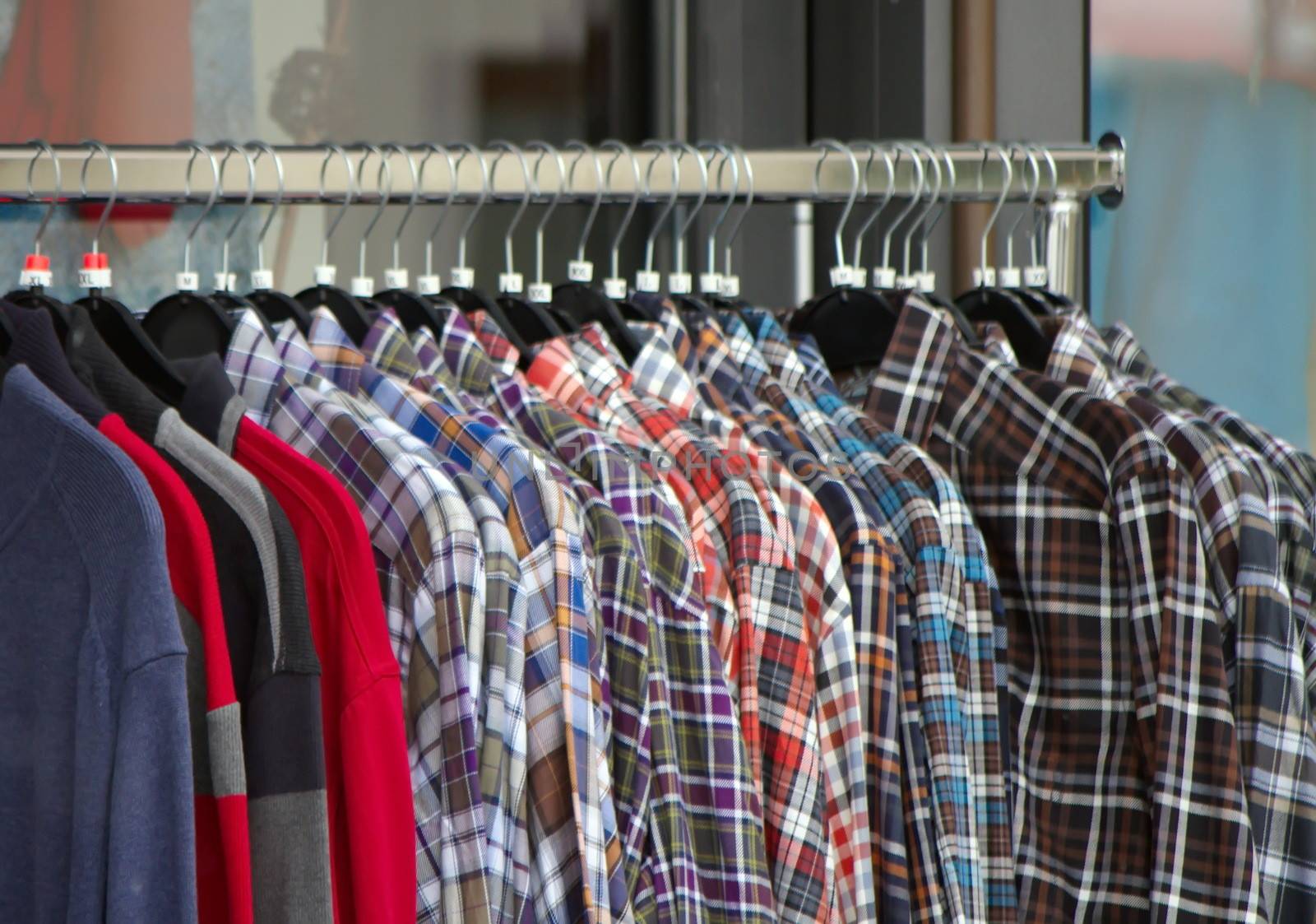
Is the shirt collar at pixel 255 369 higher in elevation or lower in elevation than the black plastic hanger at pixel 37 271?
lower

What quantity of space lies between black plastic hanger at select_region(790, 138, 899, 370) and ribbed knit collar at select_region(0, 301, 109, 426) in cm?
74

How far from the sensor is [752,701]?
3.59 feet

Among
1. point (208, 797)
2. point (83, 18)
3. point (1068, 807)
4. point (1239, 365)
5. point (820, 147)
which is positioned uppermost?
point (83, 18)

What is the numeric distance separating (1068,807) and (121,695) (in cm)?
73

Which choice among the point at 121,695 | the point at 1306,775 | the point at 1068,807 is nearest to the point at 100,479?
the point at 121,695

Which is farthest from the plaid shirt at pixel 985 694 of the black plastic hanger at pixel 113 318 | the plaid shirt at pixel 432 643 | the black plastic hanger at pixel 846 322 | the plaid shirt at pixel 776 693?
the black plastic hanger at pixel 113 318

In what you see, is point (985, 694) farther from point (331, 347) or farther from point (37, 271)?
point (37, 271)

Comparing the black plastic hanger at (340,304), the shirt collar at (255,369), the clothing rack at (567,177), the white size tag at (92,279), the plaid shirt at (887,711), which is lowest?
the plaid shirt at (887,711)

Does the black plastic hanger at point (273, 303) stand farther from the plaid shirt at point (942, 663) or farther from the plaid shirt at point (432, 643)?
the plaid shirt at point (942, 663)

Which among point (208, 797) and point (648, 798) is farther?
point (648, 798)

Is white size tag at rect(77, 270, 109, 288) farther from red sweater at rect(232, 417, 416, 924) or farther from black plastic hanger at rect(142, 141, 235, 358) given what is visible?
red sweater at rect(232, 417, 416, 924)

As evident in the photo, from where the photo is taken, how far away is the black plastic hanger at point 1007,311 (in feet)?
4.72

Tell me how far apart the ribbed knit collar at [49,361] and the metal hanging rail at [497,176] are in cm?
19

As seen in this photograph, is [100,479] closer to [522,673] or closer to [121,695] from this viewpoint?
[121,695]
